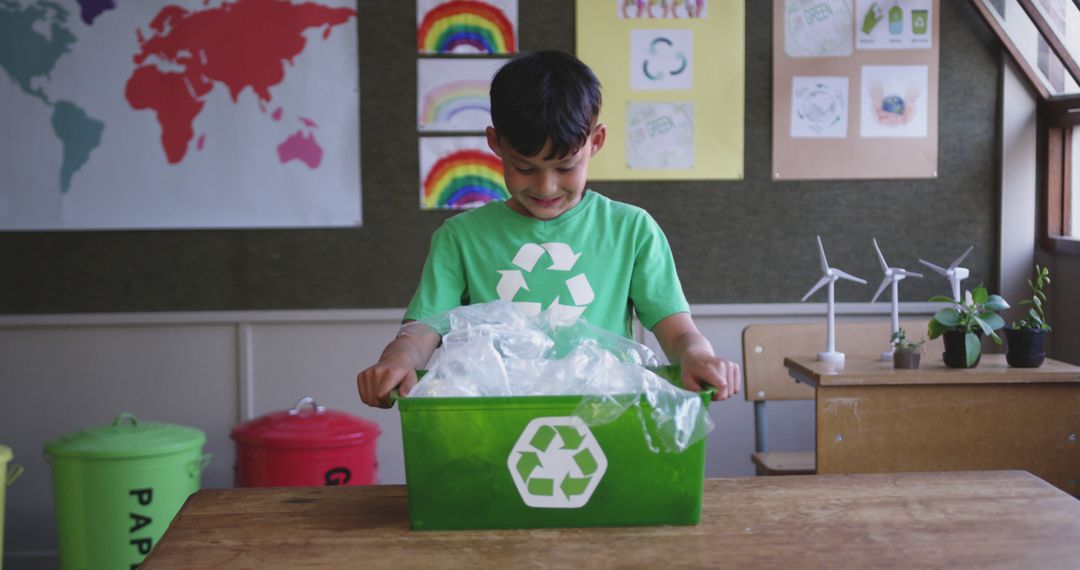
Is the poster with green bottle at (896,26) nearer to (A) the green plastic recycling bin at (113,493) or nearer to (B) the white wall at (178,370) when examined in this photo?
(B) the white wall at (178,370)

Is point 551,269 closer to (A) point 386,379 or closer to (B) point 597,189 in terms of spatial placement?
(A) point 386,379

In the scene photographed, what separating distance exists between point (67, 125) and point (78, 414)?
902 millimetres

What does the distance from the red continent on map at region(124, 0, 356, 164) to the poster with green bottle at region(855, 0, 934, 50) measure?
1.62 meters

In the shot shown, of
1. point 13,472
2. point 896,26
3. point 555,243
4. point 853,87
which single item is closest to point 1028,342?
point 853,87

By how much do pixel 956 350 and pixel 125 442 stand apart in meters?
2.15

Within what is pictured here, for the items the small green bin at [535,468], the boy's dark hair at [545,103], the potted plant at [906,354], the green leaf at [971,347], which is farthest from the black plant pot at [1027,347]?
the small green bin at [535,468]

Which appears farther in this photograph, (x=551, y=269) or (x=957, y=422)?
(x=957, y=422)

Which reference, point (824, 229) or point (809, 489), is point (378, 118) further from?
point (809, 489)

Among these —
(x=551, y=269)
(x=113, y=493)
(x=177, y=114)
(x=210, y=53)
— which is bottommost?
(x=113, y=493)

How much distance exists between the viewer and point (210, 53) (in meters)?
3.34

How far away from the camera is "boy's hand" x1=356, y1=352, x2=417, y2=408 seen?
1.23m

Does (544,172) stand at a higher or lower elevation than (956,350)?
higher

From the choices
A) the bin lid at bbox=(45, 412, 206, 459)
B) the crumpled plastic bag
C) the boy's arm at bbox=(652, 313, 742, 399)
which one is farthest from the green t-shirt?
the bin lid at bbox=(45, 412, 206, 459)

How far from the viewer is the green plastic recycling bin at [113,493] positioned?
2.87 metres
